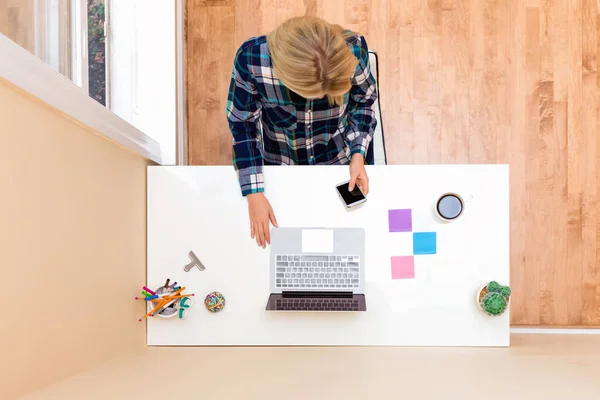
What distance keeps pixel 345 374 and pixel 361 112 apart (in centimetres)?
81

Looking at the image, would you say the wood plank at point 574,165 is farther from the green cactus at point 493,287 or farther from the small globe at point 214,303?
the small globe at point 214,303

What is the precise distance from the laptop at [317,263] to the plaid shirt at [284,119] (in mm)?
192

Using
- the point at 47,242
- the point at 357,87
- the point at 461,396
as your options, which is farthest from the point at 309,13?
the point at 461,396

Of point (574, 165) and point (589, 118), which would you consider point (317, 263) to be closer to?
point (574, 165)

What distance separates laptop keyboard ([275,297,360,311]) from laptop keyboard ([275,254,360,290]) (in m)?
0.05

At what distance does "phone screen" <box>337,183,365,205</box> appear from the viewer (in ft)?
4.90

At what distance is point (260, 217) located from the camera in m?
1.49

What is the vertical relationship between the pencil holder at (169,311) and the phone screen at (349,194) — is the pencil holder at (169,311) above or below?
below

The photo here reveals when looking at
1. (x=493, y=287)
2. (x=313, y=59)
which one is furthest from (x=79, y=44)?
(x=493, y=287)

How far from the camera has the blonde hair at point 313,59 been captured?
3.99ft

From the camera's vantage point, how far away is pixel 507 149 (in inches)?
91.1

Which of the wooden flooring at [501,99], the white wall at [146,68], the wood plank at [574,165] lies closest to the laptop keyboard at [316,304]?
the white wall at [146,68]

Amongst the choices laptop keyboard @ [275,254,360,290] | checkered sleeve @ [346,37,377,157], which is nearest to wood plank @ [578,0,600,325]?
checkered sleeve @ [346,37,377,157]

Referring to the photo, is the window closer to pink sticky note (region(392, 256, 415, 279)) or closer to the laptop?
the laptop
